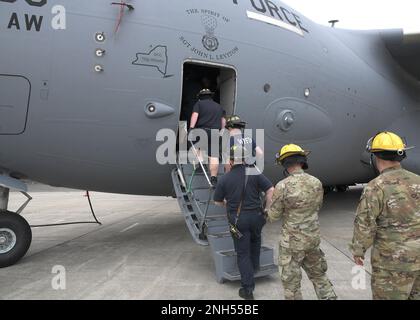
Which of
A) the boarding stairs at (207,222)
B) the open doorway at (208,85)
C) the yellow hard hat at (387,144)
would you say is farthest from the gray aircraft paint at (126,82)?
the yellow hard hat at (387,144)

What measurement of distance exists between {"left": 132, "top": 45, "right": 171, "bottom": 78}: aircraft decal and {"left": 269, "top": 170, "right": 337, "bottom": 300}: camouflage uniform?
10.6 feet

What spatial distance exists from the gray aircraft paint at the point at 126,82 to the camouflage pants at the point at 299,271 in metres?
3.30

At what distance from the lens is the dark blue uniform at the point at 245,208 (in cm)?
461

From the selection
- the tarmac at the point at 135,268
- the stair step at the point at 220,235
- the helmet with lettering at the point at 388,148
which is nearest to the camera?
the helmet with lettering at the point at 388,148

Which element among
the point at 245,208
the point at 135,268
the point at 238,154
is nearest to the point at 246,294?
the point at 245,208

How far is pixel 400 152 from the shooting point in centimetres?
331

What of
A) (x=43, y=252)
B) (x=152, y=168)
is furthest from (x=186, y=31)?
(x=43, y=252)

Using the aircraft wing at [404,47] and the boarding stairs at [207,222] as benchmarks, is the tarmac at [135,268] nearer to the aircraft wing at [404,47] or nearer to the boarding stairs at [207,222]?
the boarding stairs at [207,222]

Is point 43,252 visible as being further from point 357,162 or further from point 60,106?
point 357,162

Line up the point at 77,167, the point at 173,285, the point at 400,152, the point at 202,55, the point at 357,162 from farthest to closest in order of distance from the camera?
the point at 357,162
the point at 202,55
the point at 77,167
the point at 173,285
the point at 400,152

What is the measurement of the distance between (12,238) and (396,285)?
5.33 m

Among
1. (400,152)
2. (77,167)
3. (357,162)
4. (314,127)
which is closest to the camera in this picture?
(400,152)

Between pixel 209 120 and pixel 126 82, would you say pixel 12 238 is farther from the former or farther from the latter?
pixel 209 120

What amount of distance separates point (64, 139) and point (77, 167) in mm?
521
